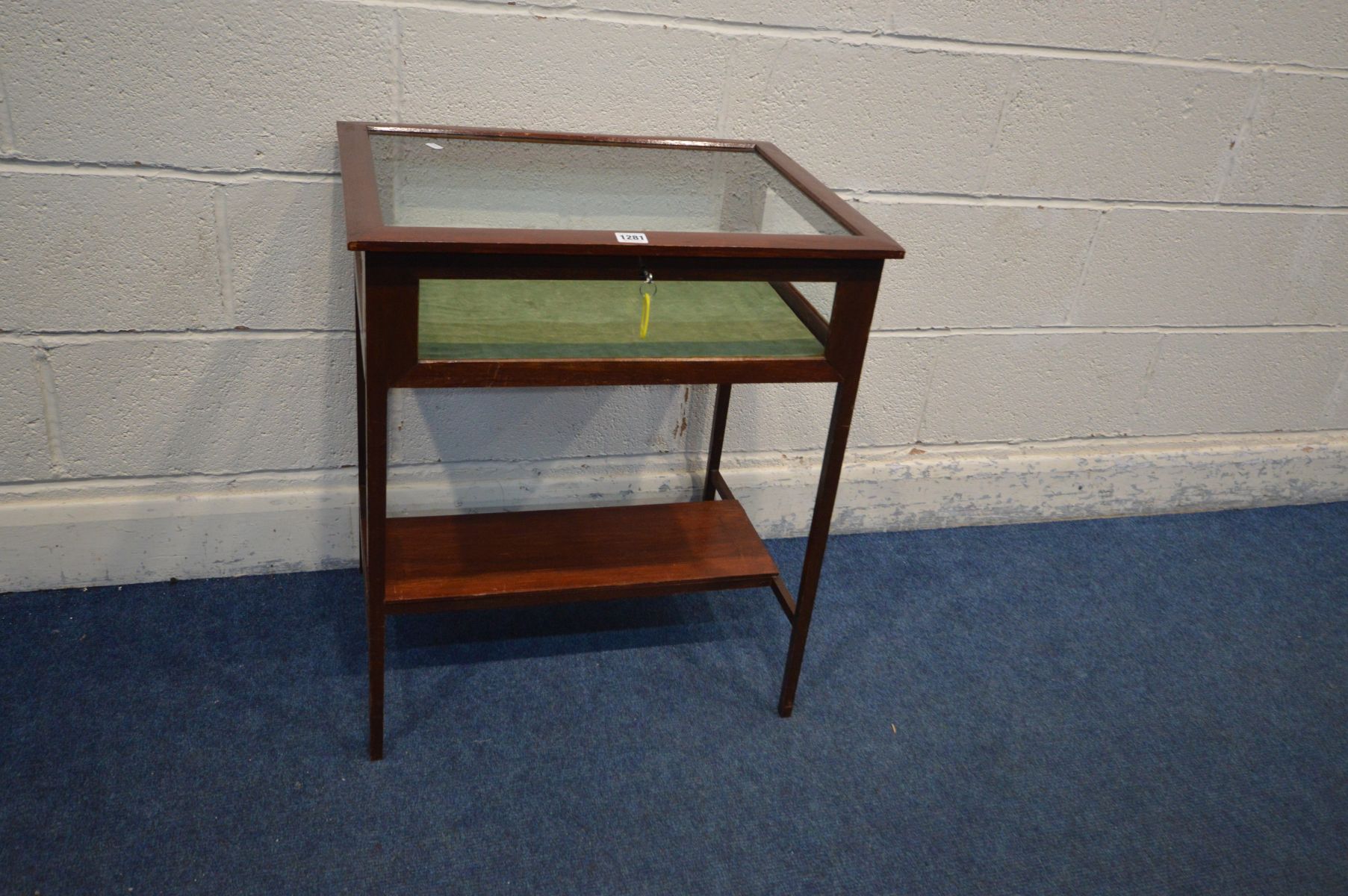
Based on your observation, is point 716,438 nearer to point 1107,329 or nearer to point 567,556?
point 567,556

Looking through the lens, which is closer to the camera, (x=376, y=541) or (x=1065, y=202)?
(x=376, y=541)

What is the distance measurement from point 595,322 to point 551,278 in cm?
13

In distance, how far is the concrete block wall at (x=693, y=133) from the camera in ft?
5.51

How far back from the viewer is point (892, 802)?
1738mm

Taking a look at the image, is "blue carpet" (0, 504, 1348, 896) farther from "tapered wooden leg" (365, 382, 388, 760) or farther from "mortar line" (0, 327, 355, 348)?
"mortar line" (0, 327, 355, 348)

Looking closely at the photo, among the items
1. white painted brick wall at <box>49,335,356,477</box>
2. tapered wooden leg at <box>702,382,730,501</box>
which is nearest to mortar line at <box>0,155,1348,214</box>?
white painted brick wall at <box>49,335,356,477</box>

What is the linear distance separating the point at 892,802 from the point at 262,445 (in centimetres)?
128

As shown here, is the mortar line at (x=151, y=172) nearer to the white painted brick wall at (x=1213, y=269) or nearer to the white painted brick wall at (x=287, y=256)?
the white painted brick wall at (x=287, y=256)

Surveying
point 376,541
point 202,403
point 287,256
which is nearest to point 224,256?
point 287,256

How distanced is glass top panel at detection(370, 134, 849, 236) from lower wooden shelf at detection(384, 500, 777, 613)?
23.6 inches

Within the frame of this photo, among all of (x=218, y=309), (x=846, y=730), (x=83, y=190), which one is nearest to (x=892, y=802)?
(x=846, y=730)

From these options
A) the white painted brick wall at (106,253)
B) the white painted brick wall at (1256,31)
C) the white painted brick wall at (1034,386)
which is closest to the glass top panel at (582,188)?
the white painted brick wall at (106,253)

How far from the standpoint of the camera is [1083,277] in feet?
7.50

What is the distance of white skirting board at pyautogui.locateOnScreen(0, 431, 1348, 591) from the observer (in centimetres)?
195
